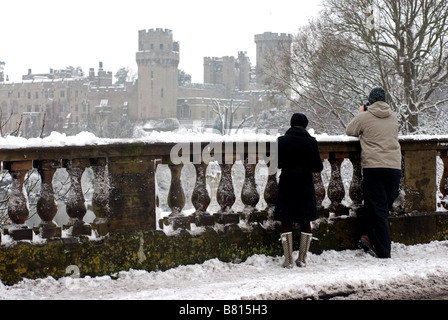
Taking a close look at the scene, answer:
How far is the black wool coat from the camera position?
4.86 metres

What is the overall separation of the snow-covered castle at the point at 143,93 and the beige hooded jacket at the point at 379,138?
74210mm

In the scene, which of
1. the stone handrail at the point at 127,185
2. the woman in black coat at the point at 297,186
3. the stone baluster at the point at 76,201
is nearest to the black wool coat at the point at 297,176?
the woman in black coat at the point at 297,186

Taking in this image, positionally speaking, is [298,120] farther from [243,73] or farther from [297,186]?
[243,73]

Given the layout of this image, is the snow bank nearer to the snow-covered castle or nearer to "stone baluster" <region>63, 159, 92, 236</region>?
"stone baluster" <region>63, 159, 92, 236</region>

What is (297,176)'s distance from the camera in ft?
16.0

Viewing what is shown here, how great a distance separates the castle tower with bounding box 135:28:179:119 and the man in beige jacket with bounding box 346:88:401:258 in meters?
82.9

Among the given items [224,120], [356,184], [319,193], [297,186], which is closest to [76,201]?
[297,186]

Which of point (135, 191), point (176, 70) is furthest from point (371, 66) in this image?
point (176, 70)

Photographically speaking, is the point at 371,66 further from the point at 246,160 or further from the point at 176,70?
the point at 176,70

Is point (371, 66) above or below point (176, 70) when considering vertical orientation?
below

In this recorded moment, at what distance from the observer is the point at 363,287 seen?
4.08 metres

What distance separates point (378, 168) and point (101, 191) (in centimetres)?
258

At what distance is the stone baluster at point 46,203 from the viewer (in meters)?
4.37

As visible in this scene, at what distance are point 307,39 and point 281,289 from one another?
2187cm
